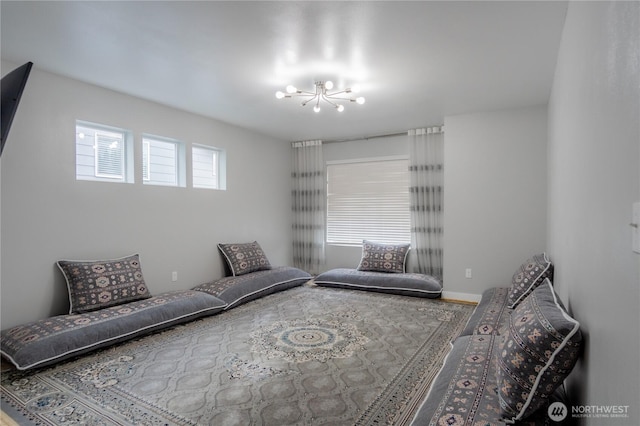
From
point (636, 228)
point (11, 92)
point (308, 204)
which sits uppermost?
point (11, 92)

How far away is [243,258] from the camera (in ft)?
16.9

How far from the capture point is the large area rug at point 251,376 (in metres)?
2.12

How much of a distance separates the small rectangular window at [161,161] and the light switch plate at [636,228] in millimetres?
4396

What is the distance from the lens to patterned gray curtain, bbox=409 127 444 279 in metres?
5.36

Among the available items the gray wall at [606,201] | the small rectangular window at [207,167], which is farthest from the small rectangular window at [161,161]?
the gray wall at [606,201]

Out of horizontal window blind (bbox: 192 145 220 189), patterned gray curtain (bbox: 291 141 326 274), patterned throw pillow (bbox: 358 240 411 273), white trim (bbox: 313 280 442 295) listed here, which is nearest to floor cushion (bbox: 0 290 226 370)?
horizontal window blind (bbox: 192 145 220 189)

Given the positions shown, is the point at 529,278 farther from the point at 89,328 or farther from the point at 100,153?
the point at 100,153

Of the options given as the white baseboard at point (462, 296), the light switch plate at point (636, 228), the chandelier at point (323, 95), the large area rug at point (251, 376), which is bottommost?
the large area rug at point (251, 376)

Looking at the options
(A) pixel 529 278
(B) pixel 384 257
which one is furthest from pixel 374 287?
(A) pixel 529 278

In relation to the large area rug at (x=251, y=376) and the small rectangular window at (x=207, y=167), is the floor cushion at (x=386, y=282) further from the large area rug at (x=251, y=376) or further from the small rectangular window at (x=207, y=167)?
the small rectangular window at (x=207, y=167)

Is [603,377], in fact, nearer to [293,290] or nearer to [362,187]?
[293,290]

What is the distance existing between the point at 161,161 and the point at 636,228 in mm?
4635

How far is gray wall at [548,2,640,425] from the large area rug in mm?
1196

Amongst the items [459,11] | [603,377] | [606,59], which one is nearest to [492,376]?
[603,377]
